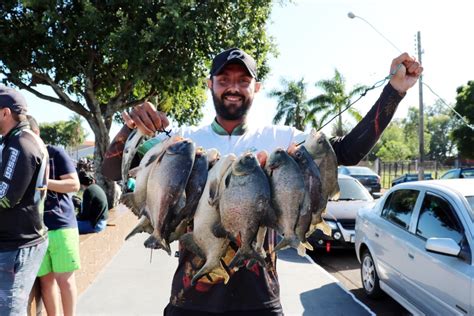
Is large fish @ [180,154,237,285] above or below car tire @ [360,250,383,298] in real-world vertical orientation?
above

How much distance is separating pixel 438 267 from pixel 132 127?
3.39 m

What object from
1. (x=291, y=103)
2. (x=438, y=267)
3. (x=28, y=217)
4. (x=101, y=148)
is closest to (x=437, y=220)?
(x=438, y=267)

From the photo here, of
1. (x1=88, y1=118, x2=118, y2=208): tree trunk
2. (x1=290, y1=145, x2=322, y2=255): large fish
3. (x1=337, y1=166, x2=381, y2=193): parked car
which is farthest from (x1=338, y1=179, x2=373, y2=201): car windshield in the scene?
(x1=337, y1=166, x2=381, y2=193): parked car

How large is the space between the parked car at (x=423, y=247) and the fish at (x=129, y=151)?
3096 millimetres

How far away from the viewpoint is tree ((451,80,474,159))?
88.0 feet

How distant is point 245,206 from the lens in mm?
1897

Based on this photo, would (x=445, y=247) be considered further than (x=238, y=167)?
Yes

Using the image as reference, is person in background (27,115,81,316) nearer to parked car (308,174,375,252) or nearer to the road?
the road

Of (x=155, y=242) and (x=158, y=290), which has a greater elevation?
(x=155, y=242)

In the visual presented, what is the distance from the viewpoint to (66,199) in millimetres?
4098

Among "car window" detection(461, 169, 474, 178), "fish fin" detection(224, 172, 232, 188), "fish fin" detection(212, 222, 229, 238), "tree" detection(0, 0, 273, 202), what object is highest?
"tree" detection(0, 0, 273, 202)

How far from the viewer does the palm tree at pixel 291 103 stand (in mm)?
36344

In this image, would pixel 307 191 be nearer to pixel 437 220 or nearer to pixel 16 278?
pixel 16 278

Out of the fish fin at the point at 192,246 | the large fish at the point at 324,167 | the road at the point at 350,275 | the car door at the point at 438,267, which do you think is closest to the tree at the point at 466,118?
the road at the point at 350,275
